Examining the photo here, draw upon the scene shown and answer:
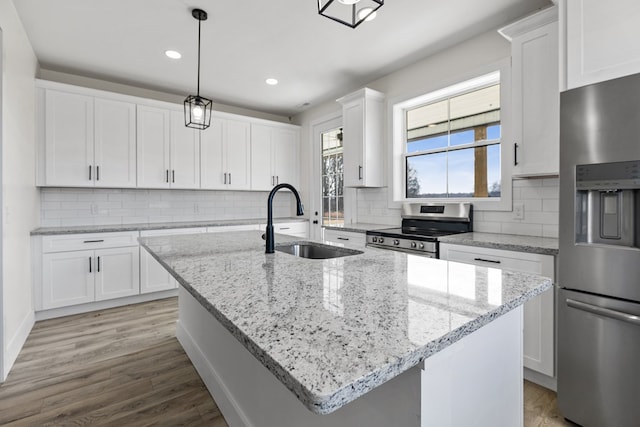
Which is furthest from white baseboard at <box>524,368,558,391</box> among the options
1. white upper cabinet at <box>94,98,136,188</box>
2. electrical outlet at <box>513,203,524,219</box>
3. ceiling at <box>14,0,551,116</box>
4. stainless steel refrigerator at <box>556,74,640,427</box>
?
white upper cabinet at <box>94,98,136,188</box>

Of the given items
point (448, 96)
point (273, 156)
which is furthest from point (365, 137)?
point (273, 156)

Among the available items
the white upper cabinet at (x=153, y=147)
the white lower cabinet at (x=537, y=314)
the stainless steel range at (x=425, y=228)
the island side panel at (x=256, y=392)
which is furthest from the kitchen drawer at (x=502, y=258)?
the white upper cabinet at (x=153, y=147)

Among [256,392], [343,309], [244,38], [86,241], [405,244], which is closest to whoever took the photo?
[343,309]

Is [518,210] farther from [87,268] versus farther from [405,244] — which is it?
[87,268]

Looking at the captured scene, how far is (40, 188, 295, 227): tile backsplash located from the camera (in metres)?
3.67

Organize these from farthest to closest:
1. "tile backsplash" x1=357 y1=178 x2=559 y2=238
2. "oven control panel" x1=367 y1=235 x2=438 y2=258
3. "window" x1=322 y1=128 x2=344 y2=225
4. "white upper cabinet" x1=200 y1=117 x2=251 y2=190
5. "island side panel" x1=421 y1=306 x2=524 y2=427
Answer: "window" x1=322 y1=128 x2=344 y2=225, "white upper cabinet" x1=200 y1=117 x2=251 y2=190, "oven control panel" x1=367 y1=235 x2=438 y2=258, "tile backsplash" x1=357 y1=178 x2=559 y2=238, "island side panel" x1=421 y1=306 x2=524 y2=427

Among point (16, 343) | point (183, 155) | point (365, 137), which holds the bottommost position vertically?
point (16, 343)

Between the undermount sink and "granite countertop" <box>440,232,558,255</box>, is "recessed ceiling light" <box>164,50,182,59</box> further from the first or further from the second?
"granite countertop" <box>440,232,558,255</box>

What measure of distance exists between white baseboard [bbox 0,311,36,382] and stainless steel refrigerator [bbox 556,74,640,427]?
3565 millimetres

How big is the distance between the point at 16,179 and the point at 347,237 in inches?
117

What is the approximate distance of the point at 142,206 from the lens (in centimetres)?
421

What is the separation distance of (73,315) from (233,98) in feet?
10.9

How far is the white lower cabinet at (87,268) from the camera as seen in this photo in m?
3.22

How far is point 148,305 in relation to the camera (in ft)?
12.2
